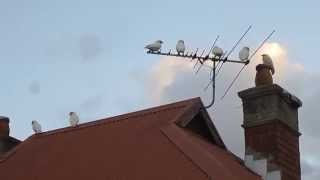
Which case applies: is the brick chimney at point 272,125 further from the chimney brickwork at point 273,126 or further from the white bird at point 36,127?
the white bird at point 36,127

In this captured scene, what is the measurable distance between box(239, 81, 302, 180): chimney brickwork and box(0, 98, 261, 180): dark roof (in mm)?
707

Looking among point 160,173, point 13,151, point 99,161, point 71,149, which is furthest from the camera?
point 13,151

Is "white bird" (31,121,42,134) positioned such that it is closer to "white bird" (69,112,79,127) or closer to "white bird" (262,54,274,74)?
"white bird" (69,112,79,127)

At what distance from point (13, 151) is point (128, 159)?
446cm

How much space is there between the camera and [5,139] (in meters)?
22.3

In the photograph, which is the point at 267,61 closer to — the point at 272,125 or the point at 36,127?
the point at 272,125

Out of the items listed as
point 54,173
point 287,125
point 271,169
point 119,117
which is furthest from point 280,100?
point 54,173

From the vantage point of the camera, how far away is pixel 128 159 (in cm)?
1717

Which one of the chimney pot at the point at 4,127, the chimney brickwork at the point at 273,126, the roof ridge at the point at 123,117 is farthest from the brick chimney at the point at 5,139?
the chimney brickwork at the point at 273,126

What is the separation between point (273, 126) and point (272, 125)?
0.03 meters

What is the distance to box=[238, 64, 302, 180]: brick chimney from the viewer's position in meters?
18.9

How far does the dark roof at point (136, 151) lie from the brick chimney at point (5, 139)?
1562 mm

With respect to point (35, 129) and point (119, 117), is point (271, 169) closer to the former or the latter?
point (119, 117)

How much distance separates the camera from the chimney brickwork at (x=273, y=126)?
62.1 ft
